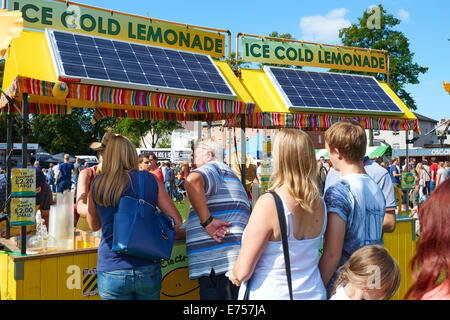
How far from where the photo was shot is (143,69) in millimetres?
4910

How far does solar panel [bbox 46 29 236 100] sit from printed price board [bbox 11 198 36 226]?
132cm

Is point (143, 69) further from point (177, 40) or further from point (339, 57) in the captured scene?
point (339, 57)

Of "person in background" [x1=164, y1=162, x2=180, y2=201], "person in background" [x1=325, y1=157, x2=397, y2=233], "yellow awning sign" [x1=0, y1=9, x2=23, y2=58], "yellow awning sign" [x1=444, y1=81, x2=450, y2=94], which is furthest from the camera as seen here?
"person in background" [x1=164, y1=162, x2=180, y2=201]

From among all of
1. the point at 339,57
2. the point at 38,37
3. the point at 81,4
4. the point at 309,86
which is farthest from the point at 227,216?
the point at 339,57

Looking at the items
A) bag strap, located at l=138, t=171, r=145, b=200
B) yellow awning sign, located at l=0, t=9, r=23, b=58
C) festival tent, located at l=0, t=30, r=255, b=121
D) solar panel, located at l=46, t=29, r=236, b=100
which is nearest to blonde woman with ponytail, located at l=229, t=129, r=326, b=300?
bag strap, located at l=138, t=171, r=145, b=200

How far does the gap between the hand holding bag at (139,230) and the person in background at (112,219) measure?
2.0 inches

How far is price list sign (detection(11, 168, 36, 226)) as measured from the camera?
340cm

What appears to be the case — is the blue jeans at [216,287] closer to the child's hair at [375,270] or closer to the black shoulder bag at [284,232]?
the black shoulder bag at [284,232]

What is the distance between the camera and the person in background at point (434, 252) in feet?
4.25

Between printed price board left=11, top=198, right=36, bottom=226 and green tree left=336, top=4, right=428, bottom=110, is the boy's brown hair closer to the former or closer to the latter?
printed price board left=11, top=198, right=36, bottom=226

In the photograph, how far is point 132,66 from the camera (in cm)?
487

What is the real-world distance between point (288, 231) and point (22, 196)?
250 centimetres

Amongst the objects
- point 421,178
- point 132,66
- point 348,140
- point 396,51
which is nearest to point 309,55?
point 132,66

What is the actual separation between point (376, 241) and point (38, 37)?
4.31 metres
